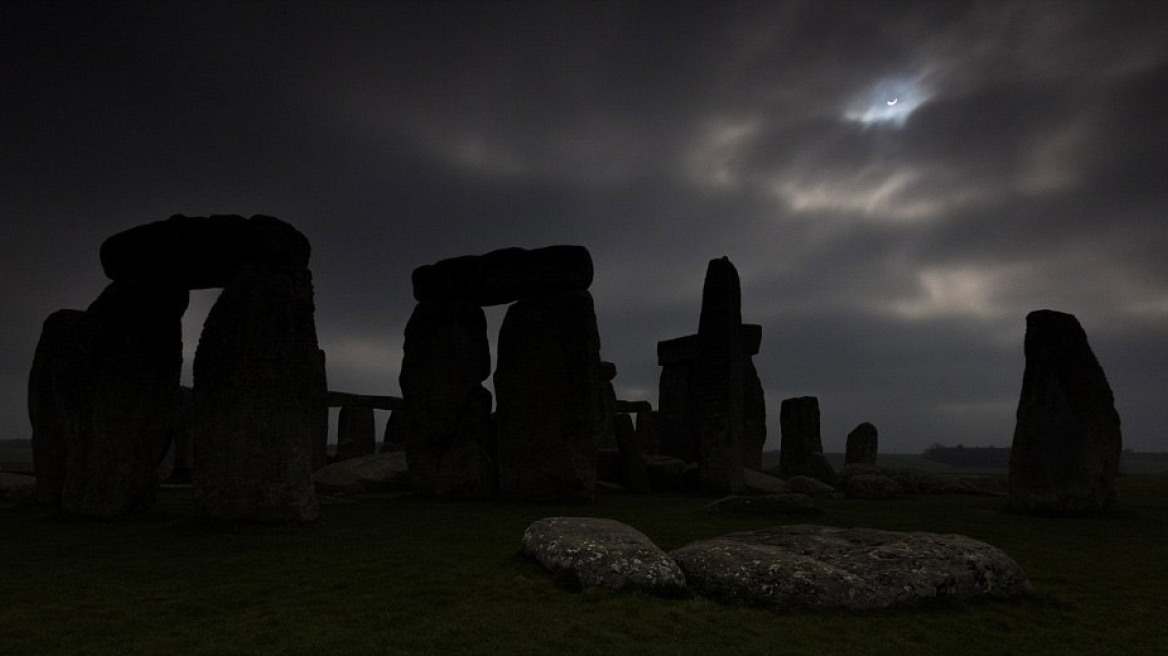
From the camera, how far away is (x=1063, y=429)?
41.9 feet

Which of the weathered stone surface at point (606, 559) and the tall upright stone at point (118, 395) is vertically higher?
the tall upright stone at point (118, 395)

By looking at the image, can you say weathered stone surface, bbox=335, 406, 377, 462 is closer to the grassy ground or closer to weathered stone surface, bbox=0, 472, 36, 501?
weathered stone surface, bbox=0, 472, 36, 501

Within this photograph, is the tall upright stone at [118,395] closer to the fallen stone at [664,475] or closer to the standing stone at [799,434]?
the fallen stone at [664,475]

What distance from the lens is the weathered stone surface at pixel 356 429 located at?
98.6 feet

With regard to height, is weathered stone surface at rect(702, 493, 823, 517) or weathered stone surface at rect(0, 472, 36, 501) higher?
weathered stone surface at rect(702, 493, 823, 517)

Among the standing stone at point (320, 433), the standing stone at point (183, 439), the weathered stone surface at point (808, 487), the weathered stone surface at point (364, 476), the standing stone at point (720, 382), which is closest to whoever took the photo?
the weathered stone surface at point (808, 487)

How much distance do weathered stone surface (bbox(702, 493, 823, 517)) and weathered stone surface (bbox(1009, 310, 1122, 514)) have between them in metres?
4.61

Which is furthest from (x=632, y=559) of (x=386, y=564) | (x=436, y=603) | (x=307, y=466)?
(x=307, y=466)

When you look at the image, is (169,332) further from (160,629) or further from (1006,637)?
(1006,637)

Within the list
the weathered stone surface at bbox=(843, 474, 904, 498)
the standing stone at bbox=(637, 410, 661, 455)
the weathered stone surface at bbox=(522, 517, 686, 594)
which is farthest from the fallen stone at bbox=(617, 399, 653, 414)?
the weathered stone surface at bbox=(522, 517, 686, 594)

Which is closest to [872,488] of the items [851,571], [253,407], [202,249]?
[851,571]

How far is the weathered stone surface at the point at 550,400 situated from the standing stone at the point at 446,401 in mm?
1184

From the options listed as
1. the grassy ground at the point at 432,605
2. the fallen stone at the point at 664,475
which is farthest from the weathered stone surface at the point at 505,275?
the grassy ground at the point at 432,605

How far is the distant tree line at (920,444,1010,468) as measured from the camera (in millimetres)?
96750
